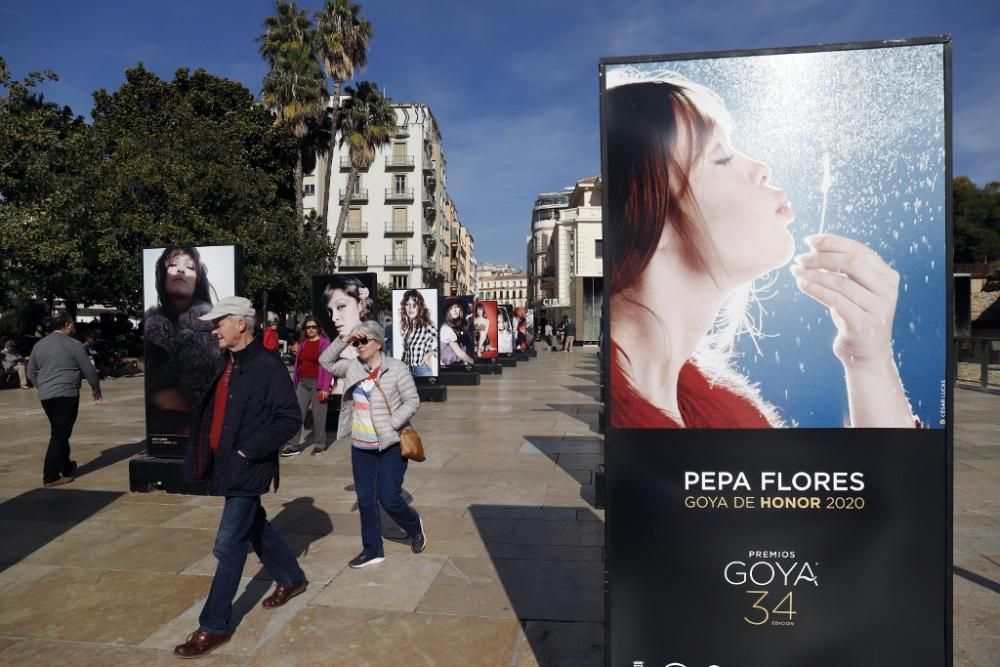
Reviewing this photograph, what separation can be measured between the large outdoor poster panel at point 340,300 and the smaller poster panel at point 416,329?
13.9 feet

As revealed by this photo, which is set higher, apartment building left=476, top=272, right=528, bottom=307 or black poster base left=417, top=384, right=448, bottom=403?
apartment building left=476, top=272, right=528, bottom=307

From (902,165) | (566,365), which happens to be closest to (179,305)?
(902,165)

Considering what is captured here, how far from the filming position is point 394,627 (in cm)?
370

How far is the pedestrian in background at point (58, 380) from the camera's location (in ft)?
22.3

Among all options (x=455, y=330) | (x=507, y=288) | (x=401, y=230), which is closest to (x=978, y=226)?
(x=401, y=230)

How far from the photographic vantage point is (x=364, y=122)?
1109 inches

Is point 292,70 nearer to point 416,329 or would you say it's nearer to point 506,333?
point 506,333

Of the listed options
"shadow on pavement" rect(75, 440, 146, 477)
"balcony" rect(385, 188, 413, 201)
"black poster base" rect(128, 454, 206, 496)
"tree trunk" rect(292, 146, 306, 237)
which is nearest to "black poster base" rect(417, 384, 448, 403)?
"shadow on pavement" rect(75, 440, 146, 477)

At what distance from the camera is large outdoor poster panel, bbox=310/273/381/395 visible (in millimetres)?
10859

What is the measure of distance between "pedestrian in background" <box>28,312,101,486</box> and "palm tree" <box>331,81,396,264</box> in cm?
2228

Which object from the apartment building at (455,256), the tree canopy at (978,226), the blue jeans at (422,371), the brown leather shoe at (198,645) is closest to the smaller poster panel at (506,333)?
the blue jeans at (422,371)

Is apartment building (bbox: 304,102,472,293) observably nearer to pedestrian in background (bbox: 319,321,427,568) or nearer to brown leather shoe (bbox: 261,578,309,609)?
pedestrian in background (bbox: 319,321,427,568)

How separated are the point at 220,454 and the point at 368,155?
26.2 metres

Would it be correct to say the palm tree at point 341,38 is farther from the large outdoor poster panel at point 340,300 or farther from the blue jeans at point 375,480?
the blue jeans at point 375,480
